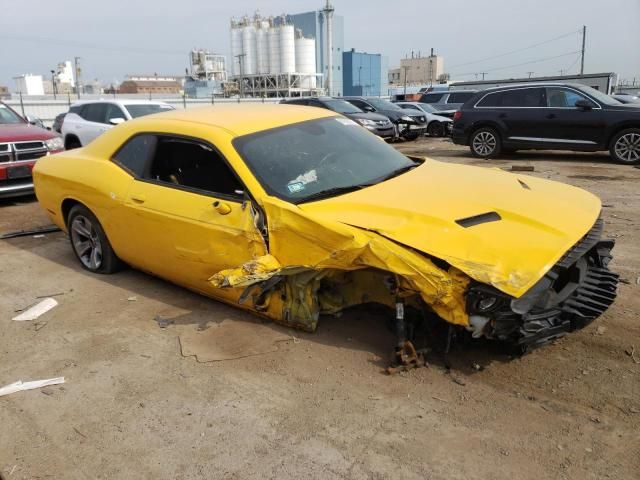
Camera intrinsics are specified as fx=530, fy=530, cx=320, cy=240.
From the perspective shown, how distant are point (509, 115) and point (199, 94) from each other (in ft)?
172

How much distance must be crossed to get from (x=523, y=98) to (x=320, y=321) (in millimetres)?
9576

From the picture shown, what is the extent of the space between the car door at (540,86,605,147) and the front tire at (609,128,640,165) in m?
0.28

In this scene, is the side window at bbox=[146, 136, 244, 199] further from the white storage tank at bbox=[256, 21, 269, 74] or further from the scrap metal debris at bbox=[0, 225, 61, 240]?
the white storage tank at bbox=[256, 21, 269, 74]

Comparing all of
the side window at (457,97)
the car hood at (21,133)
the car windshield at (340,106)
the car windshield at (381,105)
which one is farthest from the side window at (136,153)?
the side window at (457,97)

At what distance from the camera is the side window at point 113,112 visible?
11.1 meters

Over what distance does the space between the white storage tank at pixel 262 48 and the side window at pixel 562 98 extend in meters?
52.6

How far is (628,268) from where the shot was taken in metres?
4.68

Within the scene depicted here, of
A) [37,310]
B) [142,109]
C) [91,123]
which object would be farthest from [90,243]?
[91,123]

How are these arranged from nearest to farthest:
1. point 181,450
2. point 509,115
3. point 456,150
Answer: point 181,450 → point 509,115 → point 456,150

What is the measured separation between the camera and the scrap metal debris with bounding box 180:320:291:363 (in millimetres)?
3531

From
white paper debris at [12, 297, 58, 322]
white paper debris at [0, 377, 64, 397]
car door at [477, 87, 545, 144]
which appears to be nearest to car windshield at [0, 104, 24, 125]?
white paper debris at [12, 297, 58, 322]

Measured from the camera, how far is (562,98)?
11.0 metres

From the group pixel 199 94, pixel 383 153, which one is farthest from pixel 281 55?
pixel 383 153

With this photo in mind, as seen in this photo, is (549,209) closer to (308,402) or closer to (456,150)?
(308,402)
